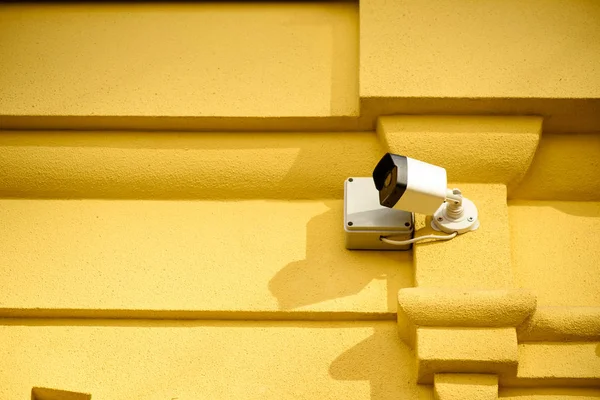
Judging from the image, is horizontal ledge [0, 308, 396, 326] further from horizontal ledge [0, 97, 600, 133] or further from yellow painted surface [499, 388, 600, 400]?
horizontal ledge [0, 97, 600, 133]

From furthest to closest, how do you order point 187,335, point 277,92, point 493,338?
point 277,92 < point 187,335 < point 493,338

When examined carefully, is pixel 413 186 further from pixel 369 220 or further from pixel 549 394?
pixel 549 394

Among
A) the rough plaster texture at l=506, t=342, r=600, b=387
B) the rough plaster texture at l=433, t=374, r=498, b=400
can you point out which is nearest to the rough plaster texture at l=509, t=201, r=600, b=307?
the rough plaster texture at l=506, t=342, r=600, b=387

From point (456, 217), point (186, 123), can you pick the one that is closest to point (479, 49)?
point (456, 217)

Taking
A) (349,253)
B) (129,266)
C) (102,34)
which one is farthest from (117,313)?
(102,34)

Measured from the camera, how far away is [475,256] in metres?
1.51

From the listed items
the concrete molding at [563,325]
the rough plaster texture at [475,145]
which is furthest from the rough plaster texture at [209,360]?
the rough plaster texture at [475,145]

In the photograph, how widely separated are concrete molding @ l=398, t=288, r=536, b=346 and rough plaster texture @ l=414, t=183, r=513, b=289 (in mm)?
71

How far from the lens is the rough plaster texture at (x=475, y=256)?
4.86 ft

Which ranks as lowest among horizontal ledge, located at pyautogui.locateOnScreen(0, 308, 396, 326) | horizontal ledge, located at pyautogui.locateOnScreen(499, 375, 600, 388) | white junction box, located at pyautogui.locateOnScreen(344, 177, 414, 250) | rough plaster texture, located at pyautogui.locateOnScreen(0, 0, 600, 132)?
horizontal ledge, located at pyautogui.locateOnScreen(499, 375, 600, 388)

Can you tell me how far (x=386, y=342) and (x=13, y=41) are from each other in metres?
1.06

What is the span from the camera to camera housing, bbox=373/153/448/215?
1.42 m

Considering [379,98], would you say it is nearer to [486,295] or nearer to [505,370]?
[486,295]

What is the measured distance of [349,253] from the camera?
157 centimetres
